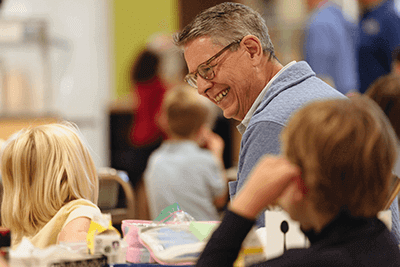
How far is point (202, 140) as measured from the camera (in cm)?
368

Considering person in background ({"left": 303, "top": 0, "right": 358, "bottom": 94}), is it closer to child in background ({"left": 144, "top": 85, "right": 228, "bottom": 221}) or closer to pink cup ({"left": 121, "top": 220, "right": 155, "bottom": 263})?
child in background ({"left": 144, "top": 85, "right": 228, "bottom": 221})

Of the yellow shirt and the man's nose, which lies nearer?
the yellow shirt

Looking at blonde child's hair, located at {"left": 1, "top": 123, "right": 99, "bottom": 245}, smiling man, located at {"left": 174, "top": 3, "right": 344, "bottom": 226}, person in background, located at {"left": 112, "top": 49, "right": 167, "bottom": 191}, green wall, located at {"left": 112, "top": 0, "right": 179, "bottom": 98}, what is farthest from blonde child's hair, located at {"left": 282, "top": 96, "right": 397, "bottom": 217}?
green wall, located at {"left": 112, "top": 0, "right": 179, "bottom": 98}

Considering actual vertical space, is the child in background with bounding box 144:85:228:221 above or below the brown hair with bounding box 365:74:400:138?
below

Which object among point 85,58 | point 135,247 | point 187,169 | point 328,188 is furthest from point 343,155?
point 85,58

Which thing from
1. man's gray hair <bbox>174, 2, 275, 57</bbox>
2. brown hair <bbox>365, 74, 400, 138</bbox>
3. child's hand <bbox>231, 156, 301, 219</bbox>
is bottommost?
brown hair <bbox>365, 74, 400, 138</bbox>

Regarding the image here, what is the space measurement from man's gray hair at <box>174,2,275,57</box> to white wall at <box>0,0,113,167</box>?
182 inches

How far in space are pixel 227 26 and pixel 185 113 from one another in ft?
5.14

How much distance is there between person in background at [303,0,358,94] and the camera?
4332 mm

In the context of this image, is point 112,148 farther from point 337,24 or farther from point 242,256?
point 242,256

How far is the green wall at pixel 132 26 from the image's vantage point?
6501 millimetres

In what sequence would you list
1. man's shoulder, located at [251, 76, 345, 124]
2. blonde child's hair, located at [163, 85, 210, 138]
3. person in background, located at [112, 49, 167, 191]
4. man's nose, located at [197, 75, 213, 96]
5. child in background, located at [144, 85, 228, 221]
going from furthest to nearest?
person in background, located at [112, 49, 167, 191]
blonde child's hair, located at [163, 85, 210, 138]
child in background, located at [144, 85, 228, 221]
man's nose, located at [197, 75, 213, 96]
man's shoulder, located at [251, 76, 345, 124]

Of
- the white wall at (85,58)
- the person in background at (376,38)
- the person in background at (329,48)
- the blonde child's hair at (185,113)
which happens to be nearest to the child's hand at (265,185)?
the blonde child's hair at (185,113)

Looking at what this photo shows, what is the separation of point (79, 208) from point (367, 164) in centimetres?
86
